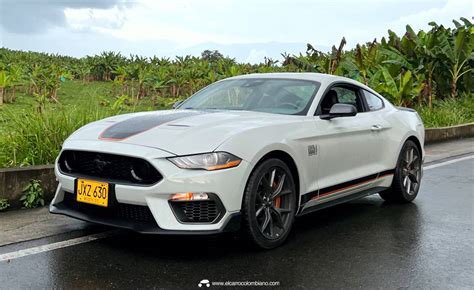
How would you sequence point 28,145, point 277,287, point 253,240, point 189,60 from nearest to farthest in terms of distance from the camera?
point 277,287 → point 253,240 → point 28,145 → point 189,60

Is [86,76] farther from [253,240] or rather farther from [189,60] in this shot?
[253,240]

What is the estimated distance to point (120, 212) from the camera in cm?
411

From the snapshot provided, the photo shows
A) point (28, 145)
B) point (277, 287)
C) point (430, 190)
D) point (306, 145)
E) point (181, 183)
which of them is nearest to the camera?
point (277, 287)

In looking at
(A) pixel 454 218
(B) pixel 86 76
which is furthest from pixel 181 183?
(B) pixel 86 76

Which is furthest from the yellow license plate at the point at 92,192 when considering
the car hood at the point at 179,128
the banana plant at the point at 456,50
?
the banana plant at the point at 456,50

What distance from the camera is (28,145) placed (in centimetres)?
636

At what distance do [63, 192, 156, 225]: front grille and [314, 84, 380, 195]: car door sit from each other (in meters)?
1.64

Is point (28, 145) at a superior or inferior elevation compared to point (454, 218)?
→ superior

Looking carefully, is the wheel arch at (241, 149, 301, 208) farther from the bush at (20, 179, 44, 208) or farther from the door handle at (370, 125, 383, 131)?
the bush at (20, 179, 44, 208)

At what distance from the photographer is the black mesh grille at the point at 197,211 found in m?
3.93

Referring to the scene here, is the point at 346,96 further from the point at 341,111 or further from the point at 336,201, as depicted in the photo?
the point at 336,201

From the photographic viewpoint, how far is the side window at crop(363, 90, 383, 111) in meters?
6.05

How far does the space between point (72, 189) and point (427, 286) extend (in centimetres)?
273

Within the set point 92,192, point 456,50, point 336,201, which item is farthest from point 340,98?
point 456,50
